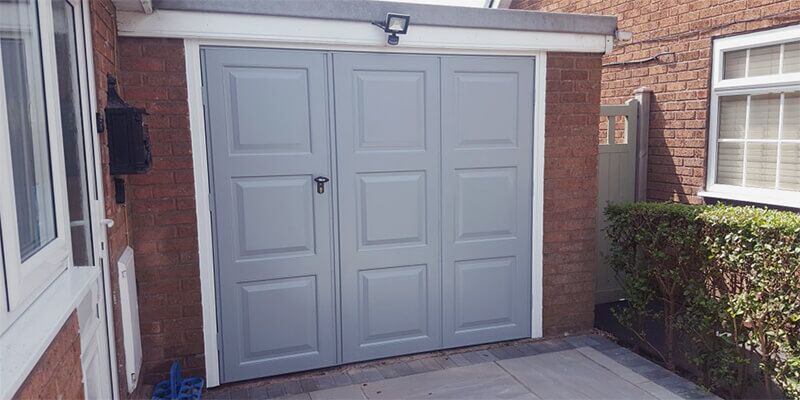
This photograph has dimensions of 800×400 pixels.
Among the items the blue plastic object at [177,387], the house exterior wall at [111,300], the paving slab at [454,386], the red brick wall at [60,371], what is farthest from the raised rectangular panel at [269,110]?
the red brick wall at [60,371]

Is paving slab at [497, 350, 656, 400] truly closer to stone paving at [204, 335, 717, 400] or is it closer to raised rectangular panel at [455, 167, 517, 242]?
stone paving at [204, 335, 717, 400]

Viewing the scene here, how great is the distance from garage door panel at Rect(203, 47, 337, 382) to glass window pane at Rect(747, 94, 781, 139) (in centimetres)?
361

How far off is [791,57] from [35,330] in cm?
518

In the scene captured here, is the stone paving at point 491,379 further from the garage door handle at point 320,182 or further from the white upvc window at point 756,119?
the white upvc window at point 756,119

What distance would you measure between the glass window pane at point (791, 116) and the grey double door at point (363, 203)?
2.16 m

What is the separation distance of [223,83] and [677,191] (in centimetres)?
423

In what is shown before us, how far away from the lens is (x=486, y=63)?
4016 mm

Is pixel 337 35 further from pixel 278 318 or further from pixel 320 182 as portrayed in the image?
pixel 278 318

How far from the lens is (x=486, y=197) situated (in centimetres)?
414

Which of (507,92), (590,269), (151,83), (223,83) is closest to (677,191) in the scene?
(590,269)

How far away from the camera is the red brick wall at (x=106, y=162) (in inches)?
105

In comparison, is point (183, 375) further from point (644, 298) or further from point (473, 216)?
point (644, 298)

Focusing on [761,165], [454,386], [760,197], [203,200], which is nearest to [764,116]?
[761,165]

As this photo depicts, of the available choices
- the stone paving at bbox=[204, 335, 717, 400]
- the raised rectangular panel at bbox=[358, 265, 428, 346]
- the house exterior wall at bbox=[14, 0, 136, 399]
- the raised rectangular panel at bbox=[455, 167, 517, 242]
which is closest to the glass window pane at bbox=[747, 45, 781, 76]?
the raised rectangular panel at bbox=[455, 167, 517, 242]
